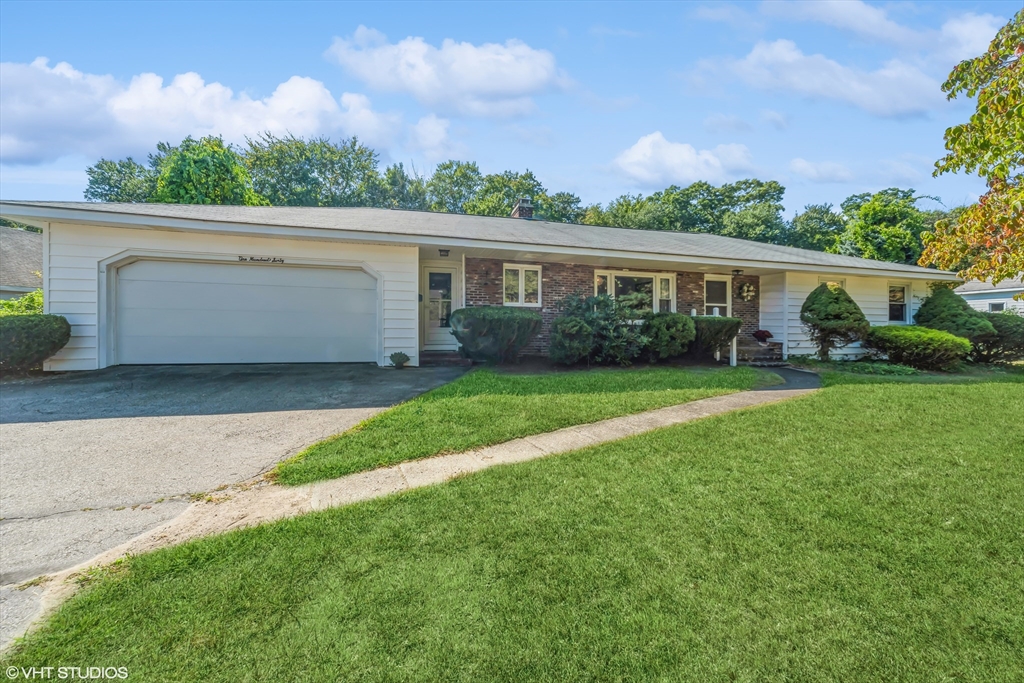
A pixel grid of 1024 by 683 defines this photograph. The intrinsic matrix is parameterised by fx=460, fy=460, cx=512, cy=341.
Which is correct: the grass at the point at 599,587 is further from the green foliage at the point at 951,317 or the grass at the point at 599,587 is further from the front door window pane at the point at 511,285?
the green foliage at the point at 951,317

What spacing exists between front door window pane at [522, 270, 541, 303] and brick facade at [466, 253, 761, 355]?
11cm

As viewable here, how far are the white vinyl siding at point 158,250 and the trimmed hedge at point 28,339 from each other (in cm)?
42

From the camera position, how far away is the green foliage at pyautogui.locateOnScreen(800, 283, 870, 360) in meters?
11.6

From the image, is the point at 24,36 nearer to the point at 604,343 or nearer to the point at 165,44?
the point at 165,44

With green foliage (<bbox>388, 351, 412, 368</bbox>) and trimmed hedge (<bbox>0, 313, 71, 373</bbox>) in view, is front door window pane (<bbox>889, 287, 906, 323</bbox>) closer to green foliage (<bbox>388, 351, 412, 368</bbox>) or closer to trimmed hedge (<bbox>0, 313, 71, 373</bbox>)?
green foliage (<bbox>388, 351, 412, 368</bbox>)

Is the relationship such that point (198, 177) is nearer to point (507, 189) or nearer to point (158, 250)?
point (158, 250)

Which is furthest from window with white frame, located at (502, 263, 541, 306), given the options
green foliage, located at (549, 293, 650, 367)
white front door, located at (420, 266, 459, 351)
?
green foliage, located at (549, 293, 650, 367)

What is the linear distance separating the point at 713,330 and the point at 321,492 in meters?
9.37

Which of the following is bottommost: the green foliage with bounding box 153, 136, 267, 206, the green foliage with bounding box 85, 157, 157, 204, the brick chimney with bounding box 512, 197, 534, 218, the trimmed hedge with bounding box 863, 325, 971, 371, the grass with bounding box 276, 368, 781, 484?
the grass with bounding box 276, 368, 781, 484

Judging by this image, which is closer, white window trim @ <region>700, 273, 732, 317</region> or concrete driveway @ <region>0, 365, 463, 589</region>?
concrete driveway @ <region>0, 365, 463, 589</region>

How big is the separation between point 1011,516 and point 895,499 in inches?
24.9

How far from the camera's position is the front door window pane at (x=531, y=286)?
11516mm

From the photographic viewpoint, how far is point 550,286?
1167 centimetres

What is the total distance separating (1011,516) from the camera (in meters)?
3.11
